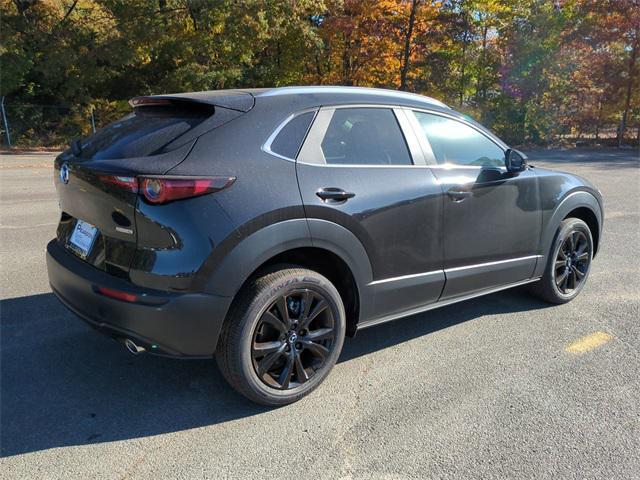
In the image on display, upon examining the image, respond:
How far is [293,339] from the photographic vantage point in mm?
3033

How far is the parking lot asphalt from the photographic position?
2.56m

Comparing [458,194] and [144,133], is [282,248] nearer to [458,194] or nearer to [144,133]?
[144,133]

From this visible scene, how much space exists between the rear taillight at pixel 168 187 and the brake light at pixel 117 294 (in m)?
0.49

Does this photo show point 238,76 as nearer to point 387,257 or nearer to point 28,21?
point 28,21

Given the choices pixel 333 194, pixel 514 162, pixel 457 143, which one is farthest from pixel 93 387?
pixel 514 162

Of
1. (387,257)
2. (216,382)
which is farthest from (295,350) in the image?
(387,257)

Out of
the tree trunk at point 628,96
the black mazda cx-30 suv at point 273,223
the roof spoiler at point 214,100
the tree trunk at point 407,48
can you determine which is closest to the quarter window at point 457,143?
the black mazda cx-30 suv at point 273,223

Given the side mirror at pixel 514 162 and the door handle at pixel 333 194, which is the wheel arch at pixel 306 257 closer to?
the door handle at pixel 333 194

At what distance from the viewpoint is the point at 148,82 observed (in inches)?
944

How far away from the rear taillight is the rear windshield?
215 millimetres

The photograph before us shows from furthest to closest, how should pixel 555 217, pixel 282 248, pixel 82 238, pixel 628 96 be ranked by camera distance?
pixel 628 96
pixel 555 217
pixel 82 238
pixel 282 248

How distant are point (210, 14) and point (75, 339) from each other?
19536 millimetres

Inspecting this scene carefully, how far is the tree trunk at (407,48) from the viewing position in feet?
75.9

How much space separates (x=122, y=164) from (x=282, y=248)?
937mm
